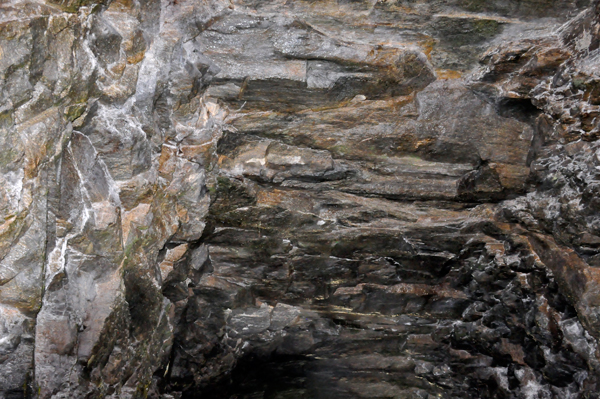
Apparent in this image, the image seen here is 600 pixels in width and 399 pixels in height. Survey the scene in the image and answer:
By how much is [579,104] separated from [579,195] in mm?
782

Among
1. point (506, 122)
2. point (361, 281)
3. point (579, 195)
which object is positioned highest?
point (506, 122)

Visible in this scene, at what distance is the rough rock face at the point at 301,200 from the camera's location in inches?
151

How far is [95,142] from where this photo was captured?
13.5 feet

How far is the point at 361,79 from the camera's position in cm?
449

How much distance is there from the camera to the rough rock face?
3.83 m

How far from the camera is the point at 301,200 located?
194 inches

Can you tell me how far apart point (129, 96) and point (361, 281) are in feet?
10.0

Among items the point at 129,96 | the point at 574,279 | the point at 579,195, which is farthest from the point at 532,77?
the point at 129,96

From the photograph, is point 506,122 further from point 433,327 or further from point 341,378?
point 341,378

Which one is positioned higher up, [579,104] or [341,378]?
[579,104]

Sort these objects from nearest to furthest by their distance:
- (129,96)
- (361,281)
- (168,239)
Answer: (129,96), (168,239), (361,281)

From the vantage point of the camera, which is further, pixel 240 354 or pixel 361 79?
pixel 240 354

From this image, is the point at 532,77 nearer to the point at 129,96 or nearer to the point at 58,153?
the point at 129,96

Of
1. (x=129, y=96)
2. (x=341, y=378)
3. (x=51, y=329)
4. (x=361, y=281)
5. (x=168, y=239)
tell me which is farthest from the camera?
(x=341, y=378)
